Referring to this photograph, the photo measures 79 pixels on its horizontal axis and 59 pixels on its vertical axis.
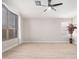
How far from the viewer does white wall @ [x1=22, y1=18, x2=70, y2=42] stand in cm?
1001

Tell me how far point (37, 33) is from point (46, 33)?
0.82 meters

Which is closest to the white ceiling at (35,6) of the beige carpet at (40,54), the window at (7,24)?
the window at (7,24)

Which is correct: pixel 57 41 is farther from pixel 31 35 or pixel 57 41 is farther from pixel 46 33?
pixel 31 35

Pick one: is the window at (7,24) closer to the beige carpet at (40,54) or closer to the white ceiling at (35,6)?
the white ceiling at (35,6)

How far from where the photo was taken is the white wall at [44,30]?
10008 mm

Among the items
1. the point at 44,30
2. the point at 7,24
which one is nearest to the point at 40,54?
the point at 7,24

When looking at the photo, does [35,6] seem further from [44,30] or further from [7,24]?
[44,30]

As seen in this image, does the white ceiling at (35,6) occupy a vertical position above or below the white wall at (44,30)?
above

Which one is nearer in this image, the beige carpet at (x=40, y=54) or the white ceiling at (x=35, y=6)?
the beige carpet at (x=40, y=54)

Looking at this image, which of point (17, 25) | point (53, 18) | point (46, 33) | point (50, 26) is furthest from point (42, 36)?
→ point (17, 25)

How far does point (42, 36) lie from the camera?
10.1 meters

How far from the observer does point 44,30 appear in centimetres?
1009

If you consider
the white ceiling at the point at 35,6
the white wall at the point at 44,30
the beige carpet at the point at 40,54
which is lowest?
the beige carpet at the point at 40,54

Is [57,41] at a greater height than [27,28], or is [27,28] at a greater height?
[27,28]
